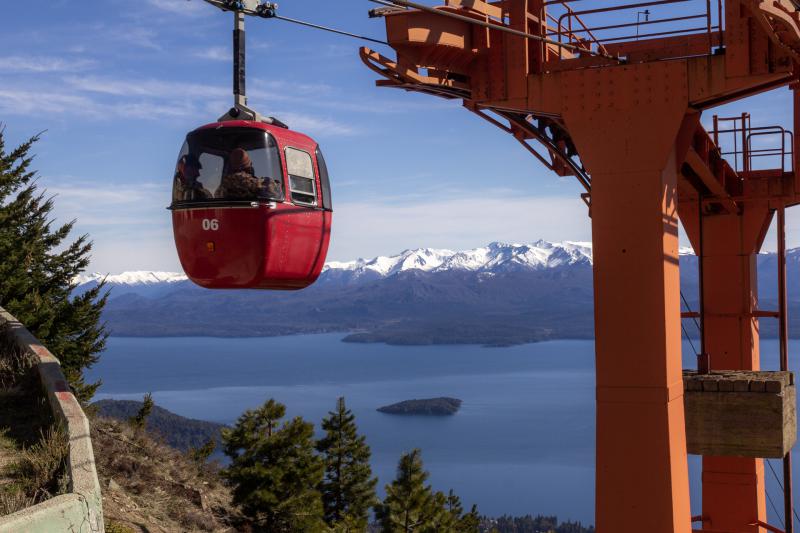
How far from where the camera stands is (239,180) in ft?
31.2

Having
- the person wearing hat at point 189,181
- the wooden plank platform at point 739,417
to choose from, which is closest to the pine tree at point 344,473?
the wooden plank platform at point 739,417

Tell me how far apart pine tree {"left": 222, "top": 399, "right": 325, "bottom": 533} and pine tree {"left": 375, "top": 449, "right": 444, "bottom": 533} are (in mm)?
10017

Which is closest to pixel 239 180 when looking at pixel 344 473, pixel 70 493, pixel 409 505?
pixel 70 493

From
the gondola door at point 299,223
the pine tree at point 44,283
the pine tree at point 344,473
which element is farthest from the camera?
the pine tree at point 344,473

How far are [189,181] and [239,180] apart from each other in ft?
2.27

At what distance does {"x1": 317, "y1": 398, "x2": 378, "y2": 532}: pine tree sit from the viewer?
1620 inches

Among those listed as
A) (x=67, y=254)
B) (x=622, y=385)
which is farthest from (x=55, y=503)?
(x=67, y=254)

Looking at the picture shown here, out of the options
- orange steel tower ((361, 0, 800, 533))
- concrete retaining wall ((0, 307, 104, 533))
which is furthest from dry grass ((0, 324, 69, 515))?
orange steel tower ((361, 0, 800, 533))

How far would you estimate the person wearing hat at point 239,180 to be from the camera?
374 inches

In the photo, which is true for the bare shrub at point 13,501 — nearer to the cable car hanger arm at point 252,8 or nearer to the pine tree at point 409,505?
the cable car hanger arm at point 252,8

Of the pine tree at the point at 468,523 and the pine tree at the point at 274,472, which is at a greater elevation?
the pine tree at the point at 274,472

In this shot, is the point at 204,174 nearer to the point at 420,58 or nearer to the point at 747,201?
the point at 420,58

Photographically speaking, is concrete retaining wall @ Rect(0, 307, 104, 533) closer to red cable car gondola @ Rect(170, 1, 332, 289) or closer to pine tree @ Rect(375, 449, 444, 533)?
red cable car gondola @ Rect(170, 1, 332, 289)

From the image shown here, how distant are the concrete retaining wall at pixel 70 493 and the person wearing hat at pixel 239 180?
3.44 meters
